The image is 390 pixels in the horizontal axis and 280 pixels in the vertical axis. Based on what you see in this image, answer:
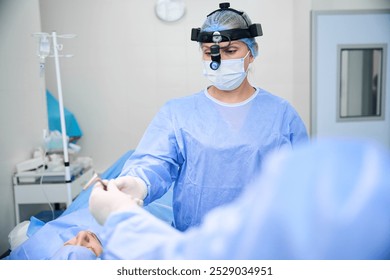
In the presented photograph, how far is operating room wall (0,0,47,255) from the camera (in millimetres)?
1408

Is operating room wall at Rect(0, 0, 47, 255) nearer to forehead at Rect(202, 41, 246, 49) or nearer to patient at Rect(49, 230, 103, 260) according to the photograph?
patient at Rect(49, 230, 103, 260)

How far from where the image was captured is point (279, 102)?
3.76ft

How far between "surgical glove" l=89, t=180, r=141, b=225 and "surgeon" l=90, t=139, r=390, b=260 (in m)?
0.19

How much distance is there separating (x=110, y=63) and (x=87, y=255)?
74cm

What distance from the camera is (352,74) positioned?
4.00 ft

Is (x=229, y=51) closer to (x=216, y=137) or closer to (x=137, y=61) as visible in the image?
(x=216, y=137)

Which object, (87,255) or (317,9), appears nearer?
(87,255)

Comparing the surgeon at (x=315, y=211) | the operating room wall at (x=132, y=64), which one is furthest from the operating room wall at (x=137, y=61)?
the surgeon at (x=315, y=211)

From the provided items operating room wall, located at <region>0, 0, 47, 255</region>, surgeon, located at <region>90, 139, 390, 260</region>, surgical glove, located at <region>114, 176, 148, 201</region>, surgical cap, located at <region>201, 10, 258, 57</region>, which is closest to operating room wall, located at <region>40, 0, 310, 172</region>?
operating room wall, located at <region>0, 0, 47, 255</region>

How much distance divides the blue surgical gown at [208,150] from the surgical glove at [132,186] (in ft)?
0.40

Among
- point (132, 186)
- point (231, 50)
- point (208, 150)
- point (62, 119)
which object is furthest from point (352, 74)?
point (62, 119)

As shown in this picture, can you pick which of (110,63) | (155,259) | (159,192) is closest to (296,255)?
(155,259)

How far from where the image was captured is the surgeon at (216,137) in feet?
3.38

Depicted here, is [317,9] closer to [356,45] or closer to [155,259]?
[356,45]
